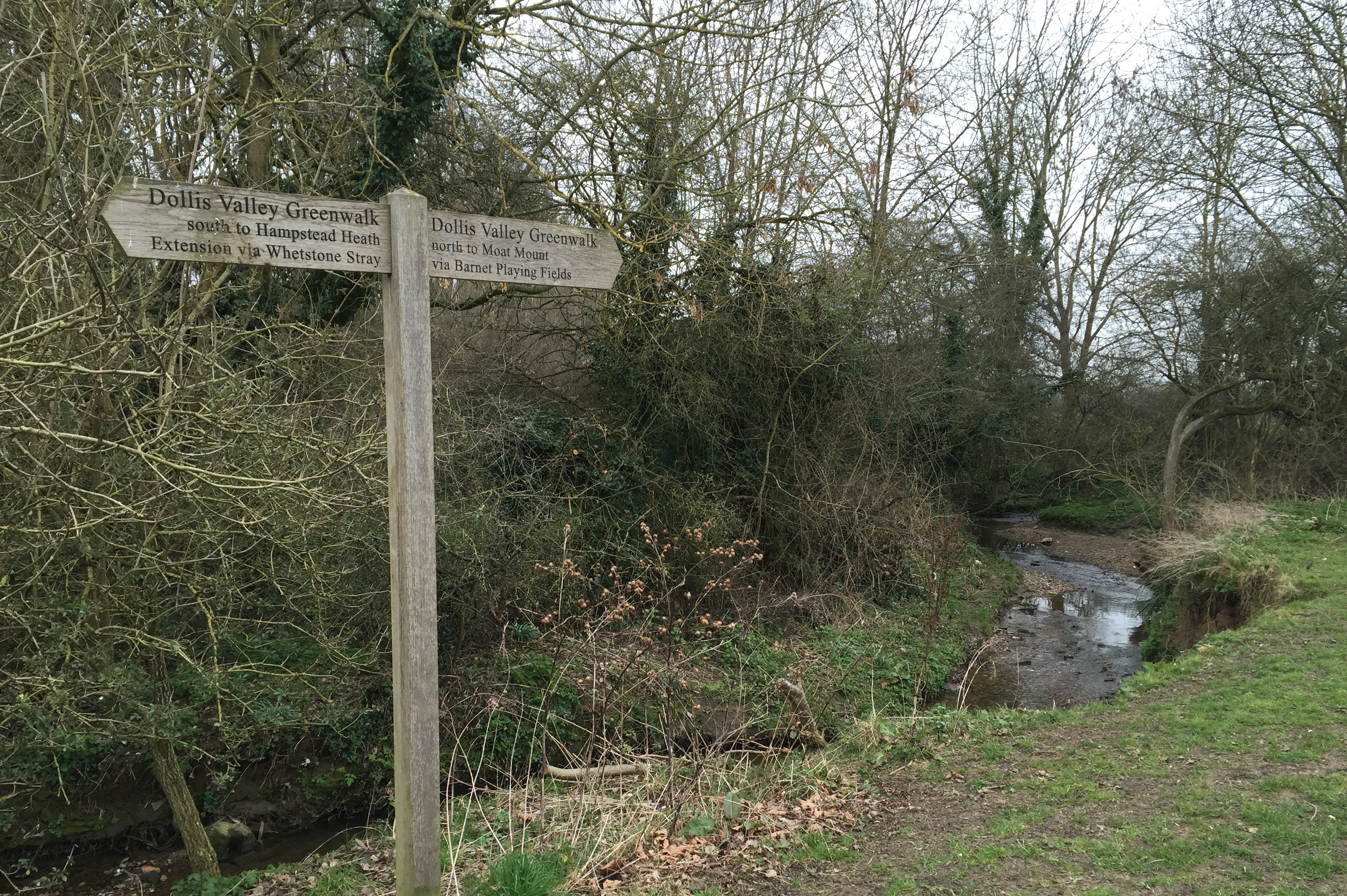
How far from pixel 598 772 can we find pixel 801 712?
3116mm

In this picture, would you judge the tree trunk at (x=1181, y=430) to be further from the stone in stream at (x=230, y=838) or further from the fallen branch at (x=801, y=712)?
the stone in stream at (x=230, y=838)

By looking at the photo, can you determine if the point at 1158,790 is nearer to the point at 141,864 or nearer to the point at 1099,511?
the point at 141,864

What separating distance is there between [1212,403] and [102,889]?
2248 centimetres

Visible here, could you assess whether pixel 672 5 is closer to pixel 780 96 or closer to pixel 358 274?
pixel 780 96

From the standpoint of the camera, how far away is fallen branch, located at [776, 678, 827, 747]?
7.24 m

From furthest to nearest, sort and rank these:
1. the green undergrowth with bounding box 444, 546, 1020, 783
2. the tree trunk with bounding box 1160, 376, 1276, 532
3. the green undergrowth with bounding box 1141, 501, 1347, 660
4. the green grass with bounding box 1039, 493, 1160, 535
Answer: the green grass with bounding box 1039, 493, 1160, 535
the tree trunk with bounding box 1160, 376, 1276, 532
the green undergrowth with bounding box 1141, 501, 1347, 660
the green undergrowth with bounding box 444, 546, 1020, 783

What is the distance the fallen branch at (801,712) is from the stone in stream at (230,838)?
4.97m

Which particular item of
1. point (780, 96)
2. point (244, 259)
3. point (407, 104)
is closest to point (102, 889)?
point (244, 259)

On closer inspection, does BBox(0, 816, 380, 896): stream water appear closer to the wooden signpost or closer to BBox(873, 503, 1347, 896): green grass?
the wooden signpost

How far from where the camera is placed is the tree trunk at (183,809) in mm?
6523

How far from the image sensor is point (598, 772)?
17.4 ft

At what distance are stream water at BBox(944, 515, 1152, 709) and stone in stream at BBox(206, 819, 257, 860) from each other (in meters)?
7.17

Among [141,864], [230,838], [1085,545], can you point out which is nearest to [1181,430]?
[1085,545]

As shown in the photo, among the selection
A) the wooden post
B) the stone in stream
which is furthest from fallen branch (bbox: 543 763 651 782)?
the stone in stream
